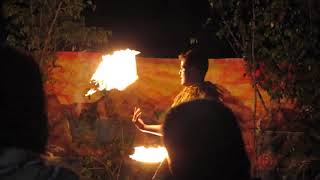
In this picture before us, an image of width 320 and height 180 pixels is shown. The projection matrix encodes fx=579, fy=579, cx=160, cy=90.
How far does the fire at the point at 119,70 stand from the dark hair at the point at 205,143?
16.5 feet

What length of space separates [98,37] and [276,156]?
10.00 feet

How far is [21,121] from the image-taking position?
197 centimetres

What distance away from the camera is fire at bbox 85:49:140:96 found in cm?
720

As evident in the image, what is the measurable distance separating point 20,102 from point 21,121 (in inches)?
2.6

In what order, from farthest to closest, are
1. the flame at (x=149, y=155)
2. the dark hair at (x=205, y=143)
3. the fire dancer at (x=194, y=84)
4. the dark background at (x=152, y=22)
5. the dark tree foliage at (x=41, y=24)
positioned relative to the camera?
the dark background at (x=152, y=22), the dark tree foliage at (x=41, y=24), the flame at (x=149, y=155), the fire dancer at (x=194, y=84), the dark hair at (x=205, y=143)

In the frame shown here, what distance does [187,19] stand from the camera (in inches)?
574

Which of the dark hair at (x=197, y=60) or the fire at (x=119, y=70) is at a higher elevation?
the dark hair at (x=197, y=60)

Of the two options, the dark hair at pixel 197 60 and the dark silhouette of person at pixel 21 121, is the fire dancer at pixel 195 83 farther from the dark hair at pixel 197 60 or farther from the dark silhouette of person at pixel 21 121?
the dark silhouette of person at pixel 21 121

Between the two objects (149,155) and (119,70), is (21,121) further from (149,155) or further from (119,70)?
(119,70)

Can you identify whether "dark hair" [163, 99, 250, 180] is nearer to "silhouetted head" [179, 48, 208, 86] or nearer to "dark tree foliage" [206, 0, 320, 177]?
"silhouetted head" [179, 48, 208, 86]

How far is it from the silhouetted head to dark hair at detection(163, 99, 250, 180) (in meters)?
3.27

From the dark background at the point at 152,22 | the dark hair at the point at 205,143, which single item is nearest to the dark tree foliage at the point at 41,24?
the dark hair at the point at 205,143

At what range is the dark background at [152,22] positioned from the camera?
47.8 ft

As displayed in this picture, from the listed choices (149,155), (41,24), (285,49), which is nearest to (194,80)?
(149,155)
